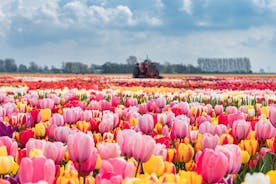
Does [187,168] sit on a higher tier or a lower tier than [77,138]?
lower

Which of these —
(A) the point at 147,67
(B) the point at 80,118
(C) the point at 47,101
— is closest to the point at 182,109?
(B) the point at 80,118

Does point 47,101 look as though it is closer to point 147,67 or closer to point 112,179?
point 112,179

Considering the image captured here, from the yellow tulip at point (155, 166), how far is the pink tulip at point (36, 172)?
54 cm

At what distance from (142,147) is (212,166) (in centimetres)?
46

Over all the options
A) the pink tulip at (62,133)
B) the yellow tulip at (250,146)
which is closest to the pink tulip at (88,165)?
the yellow tulip at (250,146)

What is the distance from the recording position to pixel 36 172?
2.09m

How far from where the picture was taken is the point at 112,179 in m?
1.93

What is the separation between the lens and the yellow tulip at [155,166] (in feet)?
8.16

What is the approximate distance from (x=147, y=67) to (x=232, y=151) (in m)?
40.4

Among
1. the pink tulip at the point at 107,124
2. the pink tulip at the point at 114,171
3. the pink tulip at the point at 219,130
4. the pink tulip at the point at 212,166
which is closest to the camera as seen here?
the pink tulip at the point at 114,171

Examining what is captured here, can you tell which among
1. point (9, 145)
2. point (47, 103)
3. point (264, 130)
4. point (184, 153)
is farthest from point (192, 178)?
point (47, 103)

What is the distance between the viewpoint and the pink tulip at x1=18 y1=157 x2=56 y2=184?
2076 mm

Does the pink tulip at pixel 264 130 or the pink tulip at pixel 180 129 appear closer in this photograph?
the pink tulip at pixel 264 130

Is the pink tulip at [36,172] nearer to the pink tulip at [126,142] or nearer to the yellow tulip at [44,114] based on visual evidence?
the pink tulip at [126,142]
